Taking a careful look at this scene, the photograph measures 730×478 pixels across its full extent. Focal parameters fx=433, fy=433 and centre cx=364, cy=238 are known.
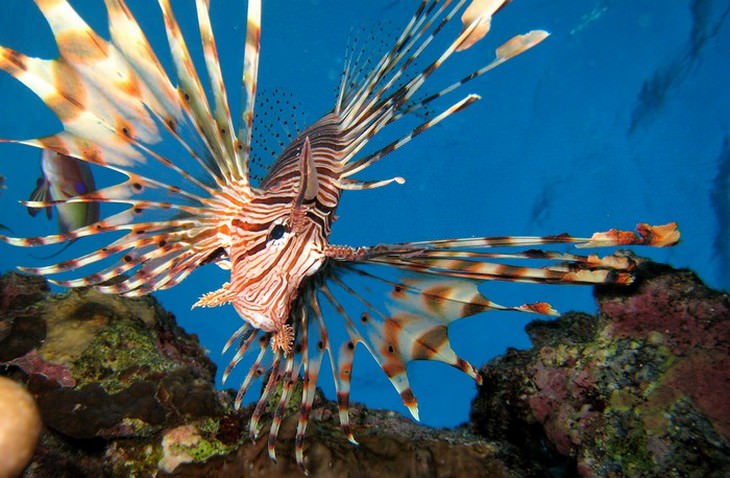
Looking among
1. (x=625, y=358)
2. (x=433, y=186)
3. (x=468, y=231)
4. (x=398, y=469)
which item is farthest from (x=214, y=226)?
(x=468, y=231)

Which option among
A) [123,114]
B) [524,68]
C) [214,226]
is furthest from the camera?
[524,68]

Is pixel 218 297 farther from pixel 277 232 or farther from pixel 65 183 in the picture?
pixel 65 183

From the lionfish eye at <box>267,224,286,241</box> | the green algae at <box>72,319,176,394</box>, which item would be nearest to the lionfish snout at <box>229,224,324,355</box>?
the lionfish eye at <box>267,224,286,241</box>

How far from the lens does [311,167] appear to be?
202cm

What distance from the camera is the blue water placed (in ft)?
52.8

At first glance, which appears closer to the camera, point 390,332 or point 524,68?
point 390,332

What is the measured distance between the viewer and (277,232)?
8.77 ft

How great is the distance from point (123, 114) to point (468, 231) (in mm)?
26209

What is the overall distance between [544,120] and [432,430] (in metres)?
19.6

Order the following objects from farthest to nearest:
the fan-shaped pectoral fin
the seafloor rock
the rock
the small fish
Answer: the small fish → the seafloor rock → the fan-shaped pectoral fin → the rock

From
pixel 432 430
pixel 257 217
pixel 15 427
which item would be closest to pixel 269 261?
pixel 257 217

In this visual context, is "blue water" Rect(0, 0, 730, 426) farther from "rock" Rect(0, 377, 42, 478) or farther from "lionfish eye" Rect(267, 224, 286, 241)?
"rock" Rect(0, 377, 42, 478)

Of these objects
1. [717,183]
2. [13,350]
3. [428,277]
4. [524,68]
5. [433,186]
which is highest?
[717,183]

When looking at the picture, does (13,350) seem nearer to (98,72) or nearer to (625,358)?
(98,72)
